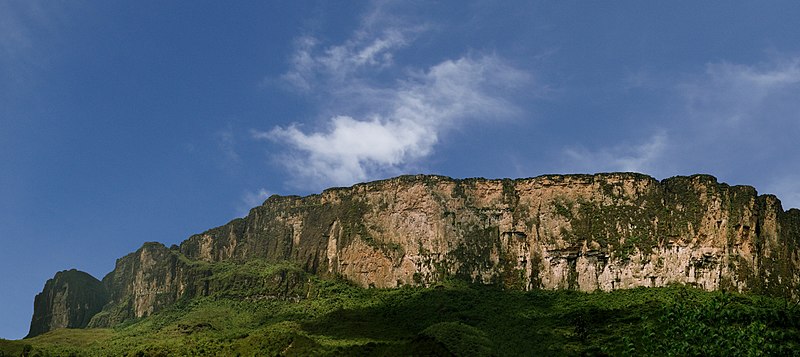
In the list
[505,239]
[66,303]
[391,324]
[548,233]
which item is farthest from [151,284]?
[548,233]

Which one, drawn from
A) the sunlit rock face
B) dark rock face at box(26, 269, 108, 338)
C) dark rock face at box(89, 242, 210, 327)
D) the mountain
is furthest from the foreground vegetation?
dark rock face at box(26, 269, 108, 338)

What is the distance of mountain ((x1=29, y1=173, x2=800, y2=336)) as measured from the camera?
138m

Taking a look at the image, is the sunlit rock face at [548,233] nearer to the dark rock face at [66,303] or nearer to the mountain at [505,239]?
the mountain at [505,239]

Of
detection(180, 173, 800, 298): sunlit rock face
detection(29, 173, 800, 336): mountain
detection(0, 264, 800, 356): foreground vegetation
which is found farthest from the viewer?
detection(29, 173, 800, 336): mountain

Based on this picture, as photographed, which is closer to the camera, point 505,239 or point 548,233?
point 548,233

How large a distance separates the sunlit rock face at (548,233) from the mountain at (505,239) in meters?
0.20

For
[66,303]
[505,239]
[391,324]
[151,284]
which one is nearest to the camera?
[391,324]

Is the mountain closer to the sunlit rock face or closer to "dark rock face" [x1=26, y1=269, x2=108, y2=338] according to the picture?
the sunlit rock face

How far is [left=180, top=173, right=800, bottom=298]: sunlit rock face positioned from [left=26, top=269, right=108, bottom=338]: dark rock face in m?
45.8

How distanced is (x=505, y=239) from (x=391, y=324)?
103 feet

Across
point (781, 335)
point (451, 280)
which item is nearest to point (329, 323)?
point (451, 280)

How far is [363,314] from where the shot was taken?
137m

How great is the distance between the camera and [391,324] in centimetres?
13025

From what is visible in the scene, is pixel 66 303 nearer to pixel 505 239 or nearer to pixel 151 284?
pixel 151 284
